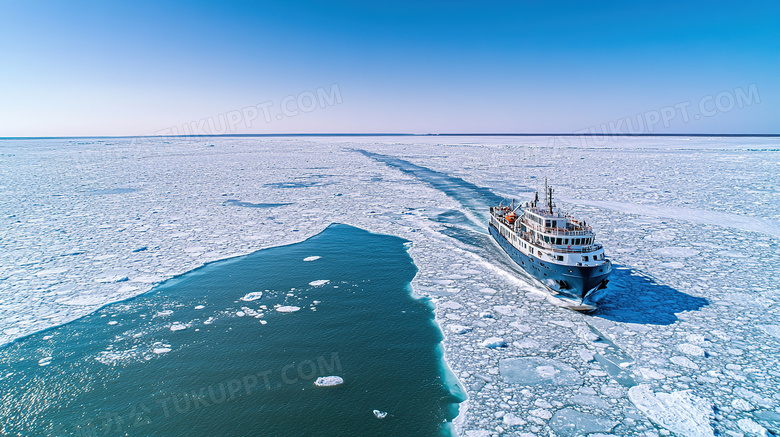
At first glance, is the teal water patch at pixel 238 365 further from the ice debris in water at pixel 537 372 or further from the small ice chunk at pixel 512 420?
the ice debris in water at pixel 537 372

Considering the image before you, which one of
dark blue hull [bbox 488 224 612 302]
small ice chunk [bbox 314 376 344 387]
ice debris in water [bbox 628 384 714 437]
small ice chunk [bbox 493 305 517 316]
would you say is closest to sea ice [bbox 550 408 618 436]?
ice debris in water [bbox 628 384 714 437]

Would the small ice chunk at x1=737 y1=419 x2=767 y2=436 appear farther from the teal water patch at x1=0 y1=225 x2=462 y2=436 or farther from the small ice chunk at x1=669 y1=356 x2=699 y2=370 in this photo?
the teal water patch at x1=0 y1=225 x2=462 y2=436

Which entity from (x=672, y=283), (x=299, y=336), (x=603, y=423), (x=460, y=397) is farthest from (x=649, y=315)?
(x=299, y=336)

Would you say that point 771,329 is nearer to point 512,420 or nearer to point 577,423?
point 577,423

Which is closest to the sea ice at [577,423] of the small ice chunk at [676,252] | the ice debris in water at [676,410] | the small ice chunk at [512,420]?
the small ice chunk at [512,420]

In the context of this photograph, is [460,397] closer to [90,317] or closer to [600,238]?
[90,317]

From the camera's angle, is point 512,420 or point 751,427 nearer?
point 751,427

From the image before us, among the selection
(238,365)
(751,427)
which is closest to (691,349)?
(751,427)
